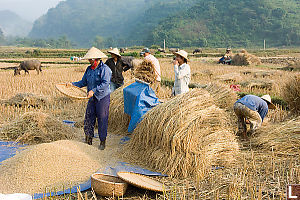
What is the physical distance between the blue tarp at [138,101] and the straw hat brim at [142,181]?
4.21ft

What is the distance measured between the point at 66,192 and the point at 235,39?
7001cm

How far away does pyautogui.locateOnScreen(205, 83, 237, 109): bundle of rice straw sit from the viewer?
471 cm

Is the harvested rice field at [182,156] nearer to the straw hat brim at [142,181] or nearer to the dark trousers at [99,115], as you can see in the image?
the straw hat brim at [142,181]

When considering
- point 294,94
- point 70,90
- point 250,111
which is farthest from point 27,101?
point 294,94

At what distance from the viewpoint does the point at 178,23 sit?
83125mm

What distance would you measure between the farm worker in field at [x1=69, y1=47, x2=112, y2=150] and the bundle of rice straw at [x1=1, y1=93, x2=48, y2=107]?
297 centimetres

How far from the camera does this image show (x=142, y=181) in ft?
9.93

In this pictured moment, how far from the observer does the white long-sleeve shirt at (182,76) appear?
479cm

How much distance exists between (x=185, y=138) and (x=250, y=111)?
4.64 ft

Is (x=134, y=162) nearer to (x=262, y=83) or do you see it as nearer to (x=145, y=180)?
(x=145, y=180)

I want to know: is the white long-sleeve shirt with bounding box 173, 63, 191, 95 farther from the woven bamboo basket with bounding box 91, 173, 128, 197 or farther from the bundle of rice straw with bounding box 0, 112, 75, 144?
the woven bamboo basket with bounding box 91, 173, 128, 197

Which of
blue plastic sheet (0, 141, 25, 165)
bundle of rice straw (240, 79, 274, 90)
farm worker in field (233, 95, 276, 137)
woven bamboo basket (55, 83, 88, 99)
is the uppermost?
woven bamboo basket (55, 83, 88, 99)

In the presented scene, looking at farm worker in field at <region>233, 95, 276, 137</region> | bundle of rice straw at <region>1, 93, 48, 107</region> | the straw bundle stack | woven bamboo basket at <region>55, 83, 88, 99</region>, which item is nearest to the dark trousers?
woven bamboo basket at <region>55, 83, 88, 99</region>

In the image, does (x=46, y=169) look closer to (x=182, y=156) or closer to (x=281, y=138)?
(x=182, y=156)
